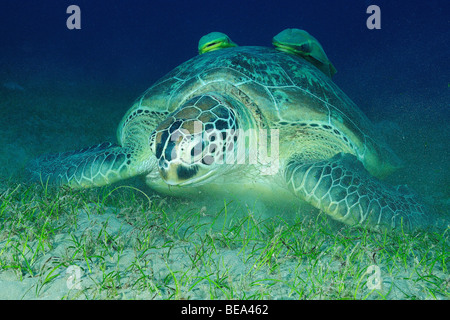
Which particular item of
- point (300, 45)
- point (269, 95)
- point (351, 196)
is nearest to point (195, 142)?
point (269, 95)

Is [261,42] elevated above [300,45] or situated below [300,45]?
above

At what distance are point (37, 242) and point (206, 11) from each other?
8601 cm

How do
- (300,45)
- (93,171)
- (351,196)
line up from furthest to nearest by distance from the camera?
(300,45) < (93,171) < (351,196)

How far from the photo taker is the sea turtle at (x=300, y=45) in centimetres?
437

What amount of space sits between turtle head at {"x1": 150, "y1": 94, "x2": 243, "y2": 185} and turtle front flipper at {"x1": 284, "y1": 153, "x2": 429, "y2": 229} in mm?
776

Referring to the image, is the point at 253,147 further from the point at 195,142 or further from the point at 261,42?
the point at 261,42

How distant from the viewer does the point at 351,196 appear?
8.09 feet

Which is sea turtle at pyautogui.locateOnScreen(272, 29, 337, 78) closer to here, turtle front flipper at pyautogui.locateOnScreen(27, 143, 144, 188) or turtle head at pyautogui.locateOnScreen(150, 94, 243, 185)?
turtle head at pyautogui.locateOnScreen(150, 94, 243, 185)

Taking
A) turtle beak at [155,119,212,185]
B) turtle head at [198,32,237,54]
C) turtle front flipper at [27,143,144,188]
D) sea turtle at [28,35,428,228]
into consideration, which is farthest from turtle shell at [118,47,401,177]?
turtle head at [198,32,237,54]

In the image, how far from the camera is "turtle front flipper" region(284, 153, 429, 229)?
237 centimetres

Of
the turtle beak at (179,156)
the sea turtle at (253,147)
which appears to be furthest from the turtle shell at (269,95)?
the turtle beak at (179,156)

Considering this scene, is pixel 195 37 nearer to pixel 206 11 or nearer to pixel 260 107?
pixel 206 11

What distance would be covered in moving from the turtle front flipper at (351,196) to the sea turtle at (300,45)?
90.1 inches

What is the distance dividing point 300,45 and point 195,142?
305 centimetres
